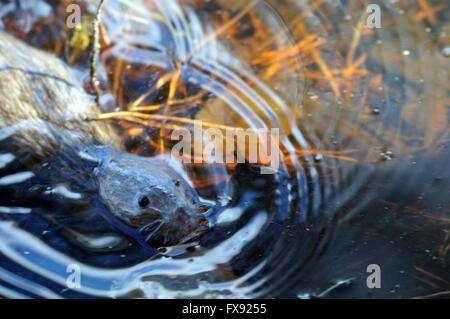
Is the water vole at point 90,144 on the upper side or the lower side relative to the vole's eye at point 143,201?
upper

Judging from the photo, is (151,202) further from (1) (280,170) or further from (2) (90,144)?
(1) (280,170)

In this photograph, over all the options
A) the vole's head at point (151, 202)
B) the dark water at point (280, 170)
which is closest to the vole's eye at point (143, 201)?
the vole's head at point (151, 202)

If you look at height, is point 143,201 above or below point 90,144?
below

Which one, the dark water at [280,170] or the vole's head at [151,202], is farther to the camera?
the vole's head at [151,202]

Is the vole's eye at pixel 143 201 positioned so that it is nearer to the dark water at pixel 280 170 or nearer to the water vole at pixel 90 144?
the water vole at pixel 90 144

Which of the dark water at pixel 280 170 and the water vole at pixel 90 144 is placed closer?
the dark water at pixel 280 170

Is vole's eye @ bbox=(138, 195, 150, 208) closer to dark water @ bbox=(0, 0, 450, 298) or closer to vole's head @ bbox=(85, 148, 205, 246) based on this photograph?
vole's head @ bbox=(85, 148, 205, 246)

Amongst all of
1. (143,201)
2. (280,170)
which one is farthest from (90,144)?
(280,170)
